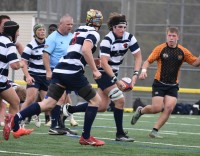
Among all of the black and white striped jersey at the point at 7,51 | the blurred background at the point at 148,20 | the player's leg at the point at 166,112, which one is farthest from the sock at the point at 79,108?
the blurred background at the point at 148,20

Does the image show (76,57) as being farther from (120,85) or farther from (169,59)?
(169,59)

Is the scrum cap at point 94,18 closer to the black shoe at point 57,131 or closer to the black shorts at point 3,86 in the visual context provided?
the black shorts at point 3,86

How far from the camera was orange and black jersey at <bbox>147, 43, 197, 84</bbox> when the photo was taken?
48.9ft

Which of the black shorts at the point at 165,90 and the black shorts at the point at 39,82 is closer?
the black shorts at the point at 165,90

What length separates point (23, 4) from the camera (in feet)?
121

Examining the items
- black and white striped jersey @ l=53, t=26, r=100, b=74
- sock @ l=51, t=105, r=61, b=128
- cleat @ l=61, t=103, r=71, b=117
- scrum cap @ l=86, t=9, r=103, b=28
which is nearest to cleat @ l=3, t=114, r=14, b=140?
black and white striped jersey @ l=53, t=26, r=100, b=74

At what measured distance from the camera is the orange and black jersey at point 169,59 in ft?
48.9

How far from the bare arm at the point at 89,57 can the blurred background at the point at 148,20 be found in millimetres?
13985

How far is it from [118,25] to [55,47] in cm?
212

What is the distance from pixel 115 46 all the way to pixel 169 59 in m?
1.63

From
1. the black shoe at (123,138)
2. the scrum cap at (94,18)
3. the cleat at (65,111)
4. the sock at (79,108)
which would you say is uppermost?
the scrum cap at (94,18)

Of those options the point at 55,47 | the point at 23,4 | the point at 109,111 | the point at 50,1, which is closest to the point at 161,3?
the point at 50,1

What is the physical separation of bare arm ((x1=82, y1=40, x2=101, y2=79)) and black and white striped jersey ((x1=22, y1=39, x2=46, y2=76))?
476 centimetres

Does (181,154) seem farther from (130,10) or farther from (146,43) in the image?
(146,43)
